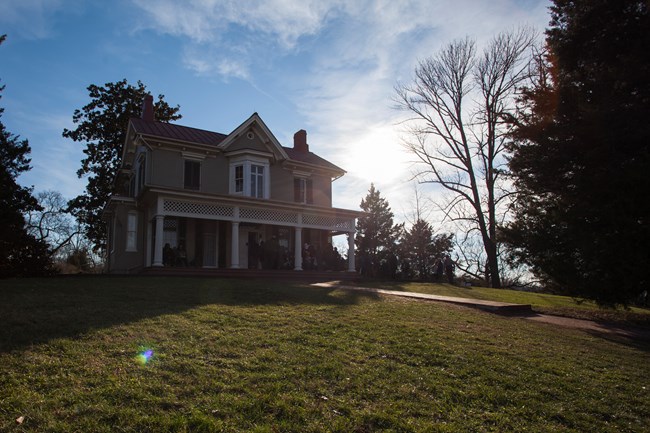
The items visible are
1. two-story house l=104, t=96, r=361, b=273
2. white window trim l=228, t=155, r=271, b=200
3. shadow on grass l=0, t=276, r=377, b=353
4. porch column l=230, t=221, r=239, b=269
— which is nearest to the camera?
shadow on grass l=0, t=276, r=377, b=353

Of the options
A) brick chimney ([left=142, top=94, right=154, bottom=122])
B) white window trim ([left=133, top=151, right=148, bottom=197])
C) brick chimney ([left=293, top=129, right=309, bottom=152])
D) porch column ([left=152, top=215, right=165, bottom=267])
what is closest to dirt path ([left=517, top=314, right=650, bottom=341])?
porch column ([left=152, top=215, right=165, bottom=267])

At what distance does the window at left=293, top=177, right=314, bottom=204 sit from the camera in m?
28.0

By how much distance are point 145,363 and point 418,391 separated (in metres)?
3.38

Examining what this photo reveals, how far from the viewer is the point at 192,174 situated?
2473 cm

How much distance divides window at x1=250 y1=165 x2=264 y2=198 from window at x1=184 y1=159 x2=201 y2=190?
2807 mm

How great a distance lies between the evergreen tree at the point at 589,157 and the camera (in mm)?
12719

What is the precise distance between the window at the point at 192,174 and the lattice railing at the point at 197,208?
3.21 metres

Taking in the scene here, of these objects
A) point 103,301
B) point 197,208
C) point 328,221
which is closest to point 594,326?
point 103,301

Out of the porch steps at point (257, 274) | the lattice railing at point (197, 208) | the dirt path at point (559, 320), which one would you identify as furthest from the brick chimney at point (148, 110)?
the dirt path at point (559, 320)

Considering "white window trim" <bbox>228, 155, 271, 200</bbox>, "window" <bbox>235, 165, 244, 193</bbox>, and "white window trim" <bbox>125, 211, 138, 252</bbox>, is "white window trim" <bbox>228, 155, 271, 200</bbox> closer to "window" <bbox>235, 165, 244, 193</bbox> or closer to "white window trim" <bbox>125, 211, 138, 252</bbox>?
"window" <bbox>235, 165, 244, 193</bbox>

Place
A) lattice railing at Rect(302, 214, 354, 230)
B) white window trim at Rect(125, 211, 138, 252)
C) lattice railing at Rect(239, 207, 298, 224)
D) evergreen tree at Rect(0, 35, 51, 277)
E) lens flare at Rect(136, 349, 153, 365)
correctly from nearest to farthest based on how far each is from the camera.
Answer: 1. lens flare at Rect(136, 349, 153, 365)
2. evergreen tree at Rect(0, 35, 51, 277)
3. lattice railing at Rect(239, 207, 298, 224)
4. white window trim at Rect(125, 211, 138, 252)
5. lattice railing at Rect(302, 214, 354, 230)

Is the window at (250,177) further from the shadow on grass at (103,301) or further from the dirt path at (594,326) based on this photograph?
the dirt path at (594,326)

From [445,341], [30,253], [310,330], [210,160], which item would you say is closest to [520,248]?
[445,341]

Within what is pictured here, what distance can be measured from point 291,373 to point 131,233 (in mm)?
20135
